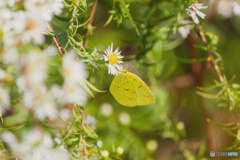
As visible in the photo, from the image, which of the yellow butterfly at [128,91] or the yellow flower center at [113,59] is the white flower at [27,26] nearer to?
the yellow flower center at [113,59]

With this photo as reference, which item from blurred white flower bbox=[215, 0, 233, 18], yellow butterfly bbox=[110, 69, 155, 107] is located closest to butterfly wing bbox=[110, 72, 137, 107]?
yellow butterfly bbox=[110, 69, 155, 107]

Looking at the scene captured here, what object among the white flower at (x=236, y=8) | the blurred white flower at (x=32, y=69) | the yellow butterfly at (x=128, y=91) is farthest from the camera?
the white flower at (x=236, y=8)

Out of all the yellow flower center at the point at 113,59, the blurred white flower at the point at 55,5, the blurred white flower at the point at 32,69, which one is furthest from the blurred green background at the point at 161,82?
the blurred white flower at the point at 32,69

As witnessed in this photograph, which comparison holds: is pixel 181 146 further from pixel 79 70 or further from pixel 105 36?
pixel 79 70

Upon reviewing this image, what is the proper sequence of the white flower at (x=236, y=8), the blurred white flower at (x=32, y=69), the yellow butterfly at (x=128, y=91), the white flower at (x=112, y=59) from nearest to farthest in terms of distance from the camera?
the blurred white flower at (x=32, y=69)
the white flower at (x=112, y=59)
the yellow butterfly at (x=128, y=91)
the white flower at (x=236, y=8)

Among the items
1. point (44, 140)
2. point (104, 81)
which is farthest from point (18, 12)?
point (104, 81)

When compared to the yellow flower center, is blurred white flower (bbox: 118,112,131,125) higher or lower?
lower

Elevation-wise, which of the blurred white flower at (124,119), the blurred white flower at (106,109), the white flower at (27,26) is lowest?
the blurred white flower at (124,119)

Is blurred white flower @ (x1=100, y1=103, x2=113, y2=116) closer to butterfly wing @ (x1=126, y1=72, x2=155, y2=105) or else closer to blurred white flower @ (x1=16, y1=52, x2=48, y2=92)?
butterfly wing @ (x1=126, y1=72, x2=155, y2=105)

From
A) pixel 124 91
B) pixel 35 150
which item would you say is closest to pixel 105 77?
pixel 124 91
